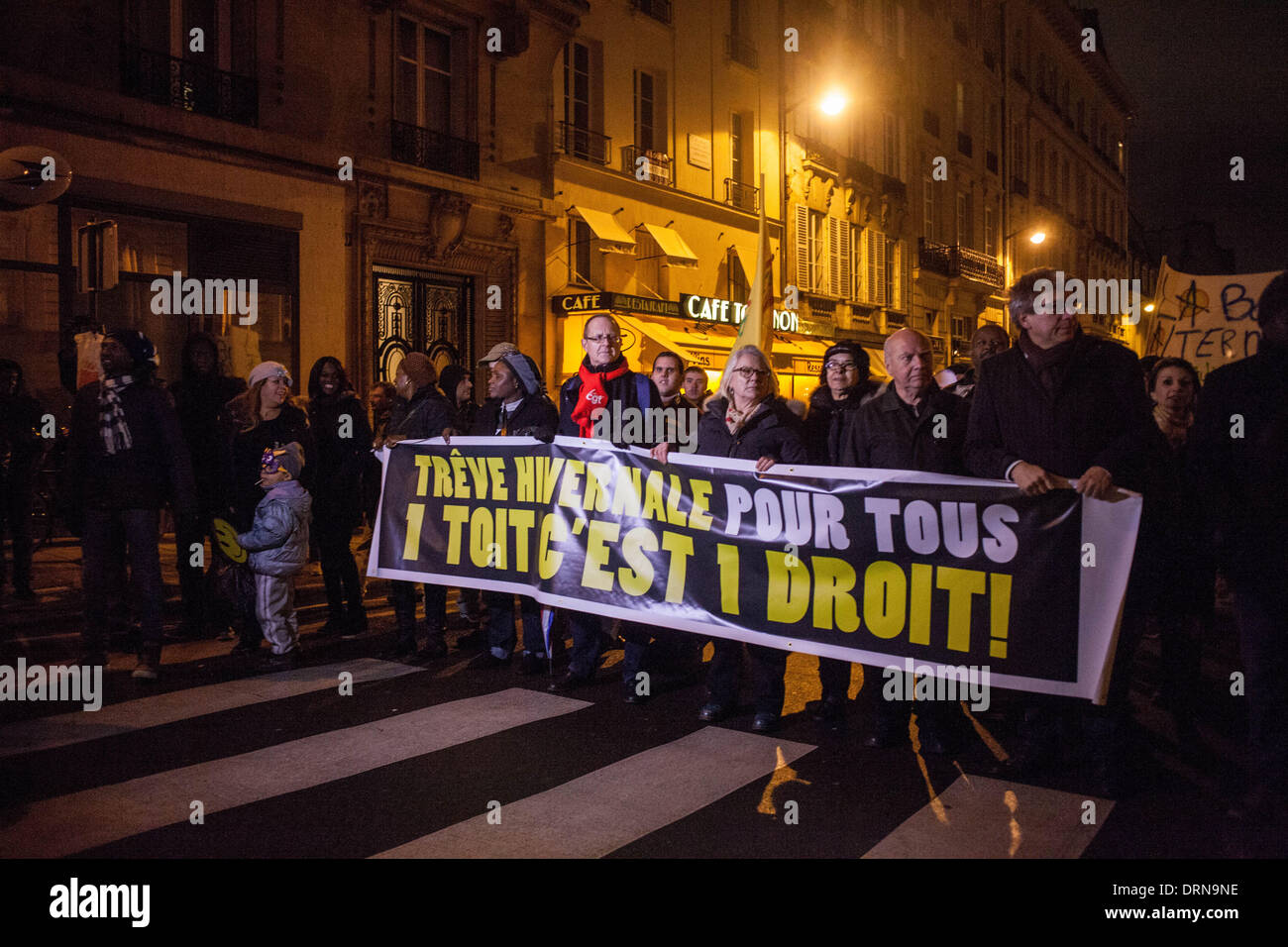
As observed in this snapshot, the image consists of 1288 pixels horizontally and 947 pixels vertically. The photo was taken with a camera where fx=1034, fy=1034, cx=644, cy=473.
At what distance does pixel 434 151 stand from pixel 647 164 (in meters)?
5.71

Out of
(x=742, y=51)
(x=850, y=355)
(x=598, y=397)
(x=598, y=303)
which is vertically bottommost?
(x=598, y=397)

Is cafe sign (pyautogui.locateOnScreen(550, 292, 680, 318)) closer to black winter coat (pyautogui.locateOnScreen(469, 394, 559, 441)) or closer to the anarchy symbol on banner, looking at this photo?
black winter coat (pyautogui.locateOnScreen(469, 394, 559, 441))

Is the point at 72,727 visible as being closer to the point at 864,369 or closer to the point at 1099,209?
the point at 864,369

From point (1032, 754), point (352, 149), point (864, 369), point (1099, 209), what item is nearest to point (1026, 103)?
point (1099, 209)

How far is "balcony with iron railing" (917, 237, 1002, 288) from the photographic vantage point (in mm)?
35562

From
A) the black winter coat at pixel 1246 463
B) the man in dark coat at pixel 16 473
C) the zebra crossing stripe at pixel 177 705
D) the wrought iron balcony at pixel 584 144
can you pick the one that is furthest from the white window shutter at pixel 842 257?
the black winter coat at pixel 1246 463

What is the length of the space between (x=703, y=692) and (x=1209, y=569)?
281 cm

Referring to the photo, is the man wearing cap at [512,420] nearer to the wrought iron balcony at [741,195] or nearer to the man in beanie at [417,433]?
the man in beanie at [417,433]

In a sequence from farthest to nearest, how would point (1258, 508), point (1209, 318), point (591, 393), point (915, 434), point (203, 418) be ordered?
point (1209, 318) → point (203, 418) → point (591, 393) → point (915, 434) → point (1258, 508)

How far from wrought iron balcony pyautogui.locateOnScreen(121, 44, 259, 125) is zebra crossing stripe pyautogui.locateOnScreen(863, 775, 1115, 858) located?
44.4 feet

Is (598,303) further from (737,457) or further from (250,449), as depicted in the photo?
(737,457)

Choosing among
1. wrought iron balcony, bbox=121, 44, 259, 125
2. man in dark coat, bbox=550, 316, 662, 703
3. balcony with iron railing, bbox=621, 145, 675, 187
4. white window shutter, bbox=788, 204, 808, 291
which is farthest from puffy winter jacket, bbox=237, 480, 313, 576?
white window shutter, bbox=788, 204, 808, 291

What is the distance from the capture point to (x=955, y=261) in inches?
1436

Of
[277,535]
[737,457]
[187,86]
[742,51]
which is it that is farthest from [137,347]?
[742,51]
